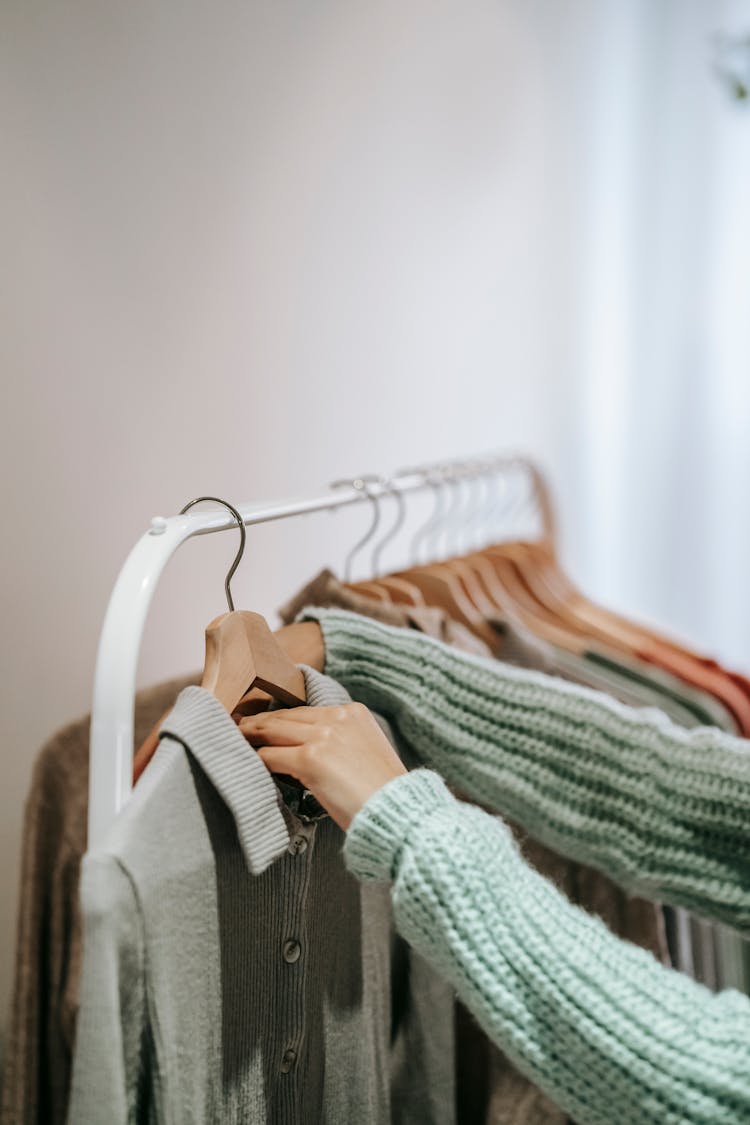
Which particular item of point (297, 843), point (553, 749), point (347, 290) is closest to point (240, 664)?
point (297, 843)

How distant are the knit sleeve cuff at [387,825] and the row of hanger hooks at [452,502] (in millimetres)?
304

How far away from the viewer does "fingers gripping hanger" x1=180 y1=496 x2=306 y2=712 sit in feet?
1.71

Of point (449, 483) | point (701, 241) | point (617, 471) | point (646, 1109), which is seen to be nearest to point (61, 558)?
point (449, 483)

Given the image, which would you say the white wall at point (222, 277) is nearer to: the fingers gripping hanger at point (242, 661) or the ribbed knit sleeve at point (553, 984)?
the fingers gripping hanger at point (242, 661)

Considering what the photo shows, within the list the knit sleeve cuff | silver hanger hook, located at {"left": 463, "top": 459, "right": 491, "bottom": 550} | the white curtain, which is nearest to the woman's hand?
the knit sleeve cuff

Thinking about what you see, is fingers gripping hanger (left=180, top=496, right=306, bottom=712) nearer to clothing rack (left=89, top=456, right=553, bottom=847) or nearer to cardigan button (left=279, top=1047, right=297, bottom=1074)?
clothing rack (left=89, top=456, right=553, bottom=847)

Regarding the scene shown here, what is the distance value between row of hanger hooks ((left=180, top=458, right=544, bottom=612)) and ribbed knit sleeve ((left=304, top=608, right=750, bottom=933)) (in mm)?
161

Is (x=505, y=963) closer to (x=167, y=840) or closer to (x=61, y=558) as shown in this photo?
(x=167, y=840)

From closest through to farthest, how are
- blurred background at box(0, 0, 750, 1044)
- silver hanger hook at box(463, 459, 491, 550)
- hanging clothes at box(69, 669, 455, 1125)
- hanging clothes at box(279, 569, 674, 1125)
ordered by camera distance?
hanging clothes at box(69, 669, 455, 1125), hanging clothes at box(279, 569, 674, 1125), blurred background at box(0, 0, 750, 1044), silver hanger hook at box(463, 459, 491, 550)

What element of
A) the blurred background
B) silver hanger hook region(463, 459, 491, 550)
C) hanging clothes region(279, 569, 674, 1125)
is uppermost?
the blurred background

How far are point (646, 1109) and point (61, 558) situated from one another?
65 centimetres

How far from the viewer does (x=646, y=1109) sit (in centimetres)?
43

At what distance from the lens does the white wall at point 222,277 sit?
80 centimetres

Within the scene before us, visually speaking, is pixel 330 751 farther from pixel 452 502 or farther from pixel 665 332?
pixel 665 332
